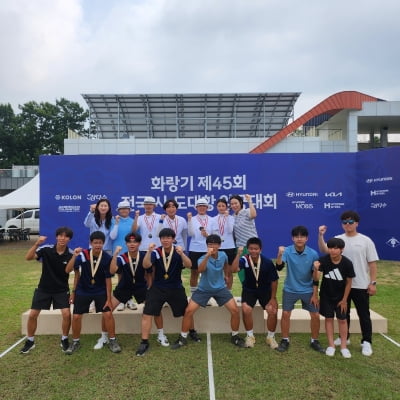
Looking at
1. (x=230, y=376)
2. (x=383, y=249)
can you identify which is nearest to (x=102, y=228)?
(x=230, y=376)

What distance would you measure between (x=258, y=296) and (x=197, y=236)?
1.17m

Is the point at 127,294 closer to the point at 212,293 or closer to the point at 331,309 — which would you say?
the point at 212,293

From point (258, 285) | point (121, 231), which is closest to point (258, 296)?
point (258, 285)

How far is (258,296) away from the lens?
13.3 ft

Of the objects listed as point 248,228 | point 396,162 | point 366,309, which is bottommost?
point 366,309

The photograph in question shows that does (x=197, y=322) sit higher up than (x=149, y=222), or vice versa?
(x=149, y=222)

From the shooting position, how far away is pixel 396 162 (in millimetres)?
8812

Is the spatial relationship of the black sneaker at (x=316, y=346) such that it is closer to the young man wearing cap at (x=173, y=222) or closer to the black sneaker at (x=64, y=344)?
the young man wearing cap at (x=173, y=222)

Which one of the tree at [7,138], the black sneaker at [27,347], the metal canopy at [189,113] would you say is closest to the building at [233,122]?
the metal canopy at [189,113]

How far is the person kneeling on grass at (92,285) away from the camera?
3.88 metres

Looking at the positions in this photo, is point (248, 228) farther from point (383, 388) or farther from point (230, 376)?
point (383, 388)

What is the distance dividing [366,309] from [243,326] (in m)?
1.41

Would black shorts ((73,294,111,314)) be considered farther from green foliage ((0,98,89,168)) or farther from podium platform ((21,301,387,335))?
green foliage ((0,98,89,168))

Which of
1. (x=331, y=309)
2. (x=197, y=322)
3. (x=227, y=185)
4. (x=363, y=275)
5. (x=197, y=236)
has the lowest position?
(x=197, y=322)
